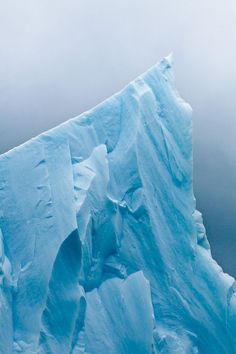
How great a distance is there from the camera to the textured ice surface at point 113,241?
3691mm

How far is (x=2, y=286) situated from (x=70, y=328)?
505mm

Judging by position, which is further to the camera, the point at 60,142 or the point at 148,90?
the point at 148,90

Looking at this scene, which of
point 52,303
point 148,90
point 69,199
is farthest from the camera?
point 148,90

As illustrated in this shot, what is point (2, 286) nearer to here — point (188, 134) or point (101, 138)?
point (101, 138)

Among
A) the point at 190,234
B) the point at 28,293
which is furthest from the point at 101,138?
the point at 28,293

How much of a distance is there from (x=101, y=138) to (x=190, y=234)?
3.29 feet

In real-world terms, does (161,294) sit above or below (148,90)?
below

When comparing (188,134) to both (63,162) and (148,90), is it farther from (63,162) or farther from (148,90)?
(63,162)

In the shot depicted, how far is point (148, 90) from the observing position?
4.63 m

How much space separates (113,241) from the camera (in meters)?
4.10

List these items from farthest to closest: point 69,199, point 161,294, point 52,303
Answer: point 161,294, point 69,199, point 52,303

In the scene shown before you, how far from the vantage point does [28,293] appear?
368 centimetres

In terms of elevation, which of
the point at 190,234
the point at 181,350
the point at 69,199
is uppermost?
the point at 69,199

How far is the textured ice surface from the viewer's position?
369 centimetres
